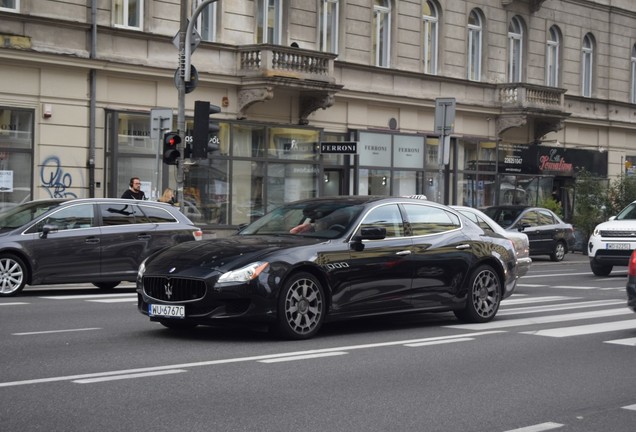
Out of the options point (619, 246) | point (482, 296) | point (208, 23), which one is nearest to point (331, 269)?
point (482, 296)

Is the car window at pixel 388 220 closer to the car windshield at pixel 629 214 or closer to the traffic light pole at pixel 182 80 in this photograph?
the traffic light pole at pixel 182 80

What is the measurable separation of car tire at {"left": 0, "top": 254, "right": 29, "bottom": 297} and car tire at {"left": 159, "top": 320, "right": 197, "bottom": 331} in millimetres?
5515

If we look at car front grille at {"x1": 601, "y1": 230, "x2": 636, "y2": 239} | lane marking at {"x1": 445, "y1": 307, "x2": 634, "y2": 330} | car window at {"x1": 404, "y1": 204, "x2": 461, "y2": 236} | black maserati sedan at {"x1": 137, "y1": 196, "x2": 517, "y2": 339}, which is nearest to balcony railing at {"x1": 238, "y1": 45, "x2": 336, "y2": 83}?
car front grille at {"x1": 601, "y1": 230, "x2": 636, "y2": 239}

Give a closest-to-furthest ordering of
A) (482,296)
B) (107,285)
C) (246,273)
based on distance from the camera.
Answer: (246,273)
(482,296)
(107,285)

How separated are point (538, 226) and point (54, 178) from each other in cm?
1304

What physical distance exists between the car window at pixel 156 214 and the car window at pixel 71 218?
1133 mm

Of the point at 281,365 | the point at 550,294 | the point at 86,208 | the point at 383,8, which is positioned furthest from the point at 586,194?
the point at 281,365

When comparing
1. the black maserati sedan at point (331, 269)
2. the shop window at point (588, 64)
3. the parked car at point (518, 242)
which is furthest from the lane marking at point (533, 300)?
the shop window at point (588, 64)

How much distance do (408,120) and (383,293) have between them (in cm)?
2367

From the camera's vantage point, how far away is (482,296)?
43.2ft

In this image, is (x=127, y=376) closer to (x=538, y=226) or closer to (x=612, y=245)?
(x=612, y=245)

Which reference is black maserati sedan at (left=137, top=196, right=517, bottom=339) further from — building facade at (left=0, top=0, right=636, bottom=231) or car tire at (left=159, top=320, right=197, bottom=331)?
building facade at (left=0, top=0, right=636, bottom=231)

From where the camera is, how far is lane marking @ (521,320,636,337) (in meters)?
12.3

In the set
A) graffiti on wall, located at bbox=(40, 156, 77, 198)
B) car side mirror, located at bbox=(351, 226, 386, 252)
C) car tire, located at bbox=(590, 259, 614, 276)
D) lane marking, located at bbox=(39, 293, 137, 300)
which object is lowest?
lane marking, located at bbox=(39, 293, 137, 300)
